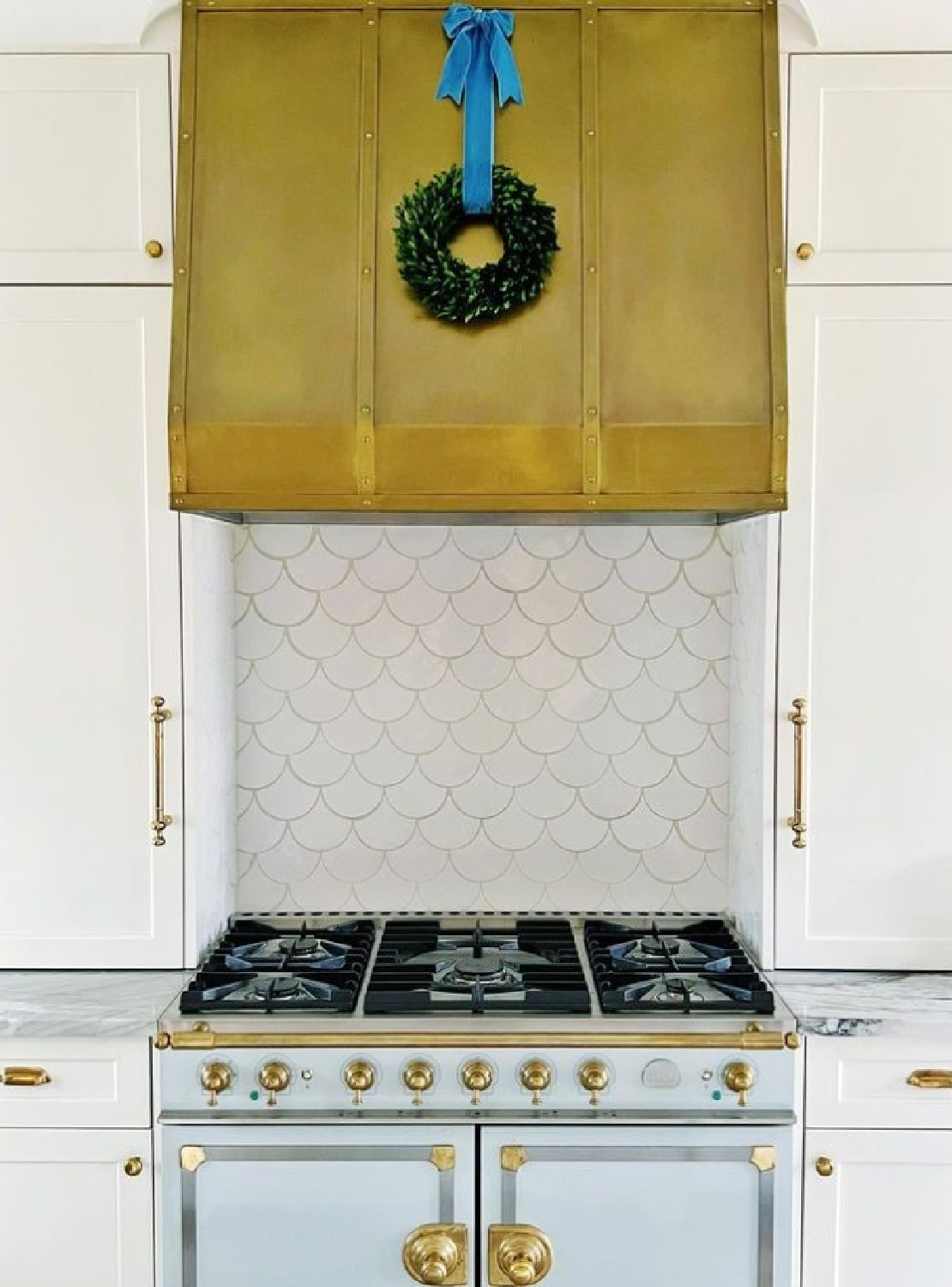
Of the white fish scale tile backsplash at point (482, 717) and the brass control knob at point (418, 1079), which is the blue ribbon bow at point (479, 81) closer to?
the white fish scale tile backsplash at point (482, 717)

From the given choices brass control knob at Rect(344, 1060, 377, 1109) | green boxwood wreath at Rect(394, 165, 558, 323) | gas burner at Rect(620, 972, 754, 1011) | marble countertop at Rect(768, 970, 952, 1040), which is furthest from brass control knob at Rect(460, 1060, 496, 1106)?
green boxwood wreath at Rect(394, 165, 558, 323)

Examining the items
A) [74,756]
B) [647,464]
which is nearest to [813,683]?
[647,464]

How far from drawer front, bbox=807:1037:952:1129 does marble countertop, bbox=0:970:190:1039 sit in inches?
44.4

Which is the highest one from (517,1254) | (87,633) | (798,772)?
(87,633)

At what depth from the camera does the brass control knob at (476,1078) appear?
6.29ft

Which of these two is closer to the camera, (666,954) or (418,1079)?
(418,1079)

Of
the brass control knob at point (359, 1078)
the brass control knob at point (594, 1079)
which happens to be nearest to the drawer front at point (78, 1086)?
the brass control knob at point (359, 1078)

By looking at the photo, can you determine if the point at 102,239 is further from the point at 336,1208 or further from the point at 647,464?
the point at 336,1208

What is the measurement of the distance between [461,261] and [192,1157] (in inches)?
62.3

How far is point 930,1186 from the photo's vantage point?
1968mm

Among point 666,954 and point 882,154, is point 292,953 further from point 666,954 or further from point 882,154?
point 882,154

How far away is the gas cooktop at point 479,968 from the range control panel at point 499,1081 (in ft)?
0.26

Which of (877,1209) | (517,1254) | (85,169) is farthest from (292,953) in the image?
(85,169)

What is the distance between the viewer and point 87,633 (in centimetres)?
214
